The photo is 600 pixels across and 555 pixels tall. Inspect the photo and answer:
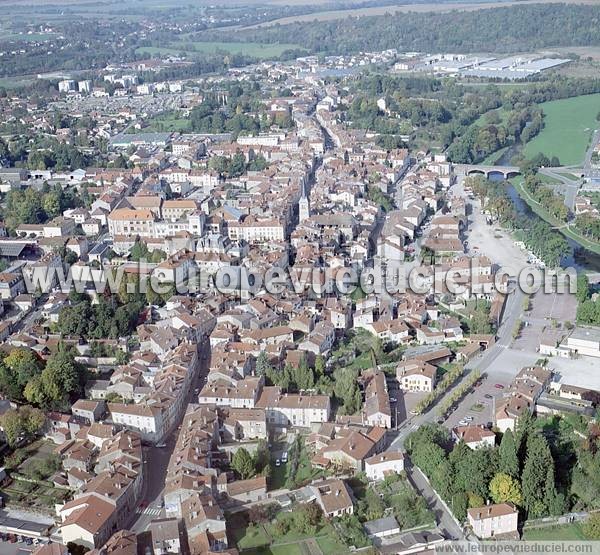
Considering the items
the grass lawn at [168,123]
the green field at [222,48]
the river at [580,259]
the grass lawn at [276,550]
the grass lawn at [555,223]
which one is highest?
the green field at [222,48]

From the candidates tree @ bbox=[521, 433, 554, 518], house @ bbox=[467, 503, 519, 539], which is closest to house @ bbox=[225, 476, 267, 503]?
house @ bbox=[467, 503, 519, 539]

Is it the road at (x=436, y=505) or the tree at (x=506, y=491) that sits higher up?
the tree at (x=506, y=491)

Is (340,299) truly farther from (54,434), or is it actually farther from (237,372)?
(54,434)

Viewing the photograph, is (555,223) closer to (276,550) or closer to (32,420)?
(276,550)

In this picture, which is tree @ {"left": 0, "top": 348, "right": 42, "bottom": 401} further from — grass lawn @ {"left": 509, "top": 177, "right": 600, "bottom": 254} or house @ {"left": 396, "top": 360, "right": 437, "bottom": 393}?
grass lawn @ {"left": 509, "top": 177, "right": 600, "bottom": 254}

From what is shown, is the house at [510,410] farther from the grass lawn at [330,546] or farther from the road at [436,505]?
the grass lawn at [330,546]

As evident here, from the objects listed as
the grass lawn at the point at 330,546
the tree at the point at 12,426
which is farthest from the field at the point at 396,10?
the grass lawn at the point at 330,546
